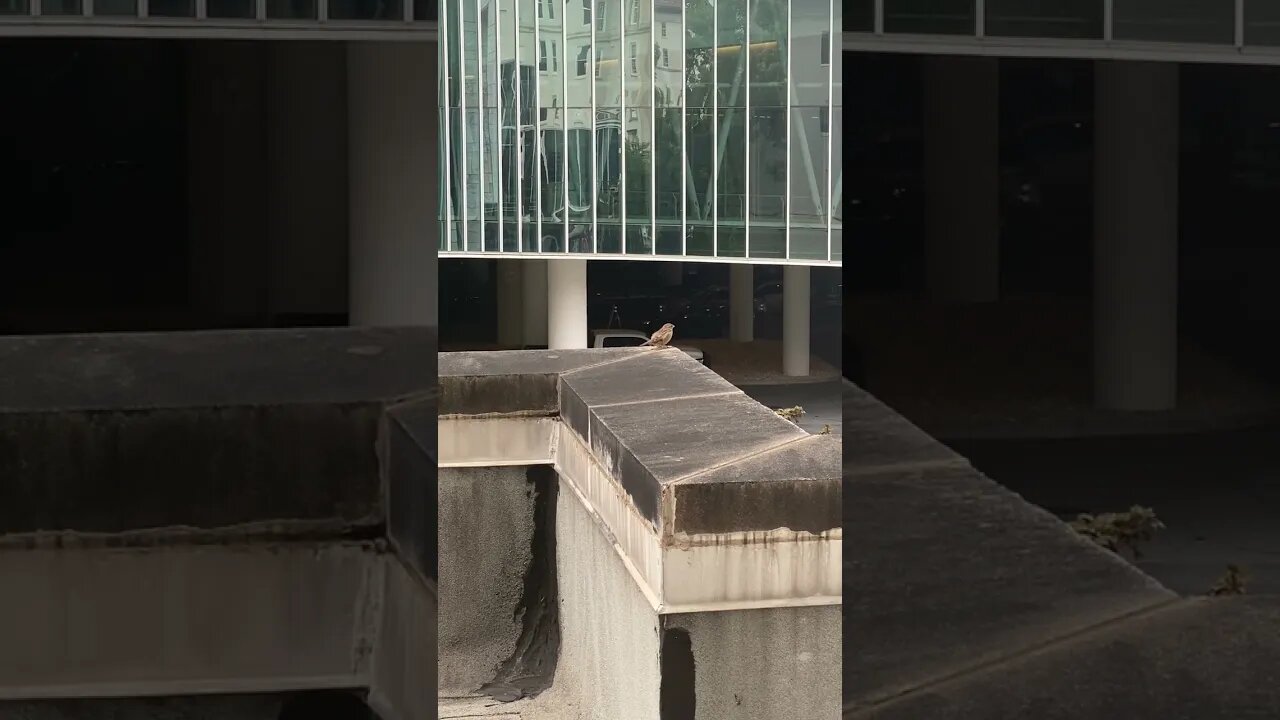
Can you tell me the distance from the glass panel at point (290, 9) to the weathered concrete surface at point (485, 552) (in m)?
11.0

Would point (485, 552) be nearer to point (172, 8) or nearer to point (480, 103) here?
point (172, 8)

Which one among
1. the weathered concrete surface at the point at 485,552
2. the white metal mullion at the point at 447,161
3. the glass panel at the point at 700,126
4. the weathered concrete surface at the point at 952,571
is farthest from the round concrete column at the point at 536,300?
the weathered concrete surface at the point at 952,571

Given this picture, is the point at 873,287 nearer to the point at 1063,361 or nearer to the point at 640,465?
the point at 1063,361

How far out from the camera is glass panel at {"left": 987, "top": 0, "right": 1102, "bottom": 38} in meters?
4.23

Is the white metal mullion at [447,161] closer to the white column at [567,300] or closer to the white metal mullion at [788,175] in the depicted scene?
the white column at [567,300]

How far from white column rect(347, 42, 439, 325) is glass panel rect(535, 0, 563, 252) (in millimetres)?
38791

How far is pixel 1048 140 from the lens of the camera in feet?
14.2

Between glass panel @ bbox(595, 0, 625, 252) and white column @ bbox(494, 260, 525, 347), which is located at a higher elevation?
glass panel @ bbox(595, 0, 625, 252)

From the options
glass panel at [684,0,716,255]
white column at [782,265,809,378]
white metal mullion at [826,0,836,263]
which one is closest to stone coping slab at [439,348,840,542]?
white metal mullion at [826,0,836,263]

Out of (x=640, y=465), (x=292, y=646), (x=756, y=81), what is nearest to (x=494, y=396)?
(x=640, y=465)

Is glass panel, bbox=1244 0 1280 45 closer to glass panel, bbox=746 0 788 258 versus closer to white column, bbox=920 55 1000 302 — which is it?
white column, bbox=920 55 1000 302

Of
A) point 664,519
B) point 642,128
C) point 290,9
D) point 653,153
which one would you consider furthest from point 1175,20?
point 642,128

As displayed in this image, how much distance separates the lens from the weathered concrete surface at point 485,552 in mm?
15258

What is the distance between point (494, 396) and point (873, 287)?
10.6m
